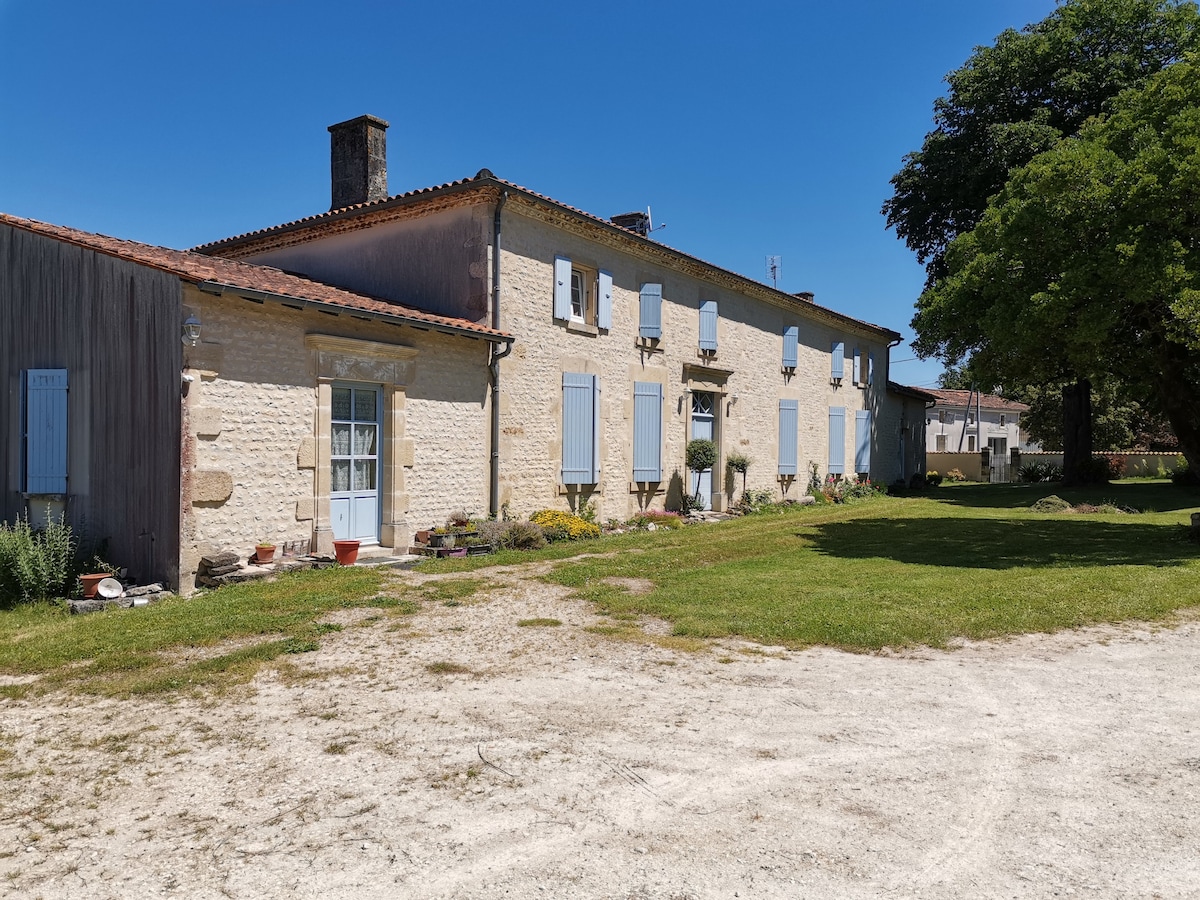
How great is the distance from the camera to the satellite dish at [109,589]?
715 centimetres

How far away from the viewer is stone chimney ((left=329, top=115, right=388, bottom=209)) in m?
13.4

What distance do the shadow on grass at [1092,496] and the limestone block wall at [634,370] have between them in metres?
4.19

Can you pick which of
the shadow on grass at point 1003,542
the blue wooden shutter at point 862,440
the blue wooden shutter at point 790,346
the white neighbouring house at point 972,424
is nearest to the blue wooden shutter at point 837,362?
the blue wooden shutter at point 862,440

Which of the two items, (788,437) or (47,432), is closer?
(47,432)

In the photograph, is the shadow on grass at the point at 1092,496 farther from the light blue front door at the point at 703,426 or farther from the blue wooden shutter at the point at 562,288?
the blue wooden shutter at the point at 562,288

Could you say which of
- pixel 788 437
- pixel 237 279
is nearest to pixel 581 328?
pixel 237 279

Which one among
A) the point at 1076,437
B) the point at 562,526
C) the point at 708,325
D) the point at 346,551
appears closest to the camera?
the point at 346,551

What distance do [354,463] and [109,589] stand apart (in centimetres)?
310

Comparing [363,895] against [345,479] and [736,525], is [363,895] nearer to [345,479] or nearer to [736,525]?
[345,479]

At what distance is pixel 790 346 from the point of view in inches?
734

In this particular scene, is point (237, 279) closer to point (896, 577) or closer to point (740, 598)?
point (740, 598)

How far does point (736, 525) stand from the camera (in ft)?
46.3

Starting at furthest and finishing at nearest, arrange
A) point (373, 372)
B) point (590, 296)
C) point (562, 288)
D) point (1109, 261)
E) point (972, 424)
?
point (972, 424) < point (590, 296) < point (562, 288) < point (373, 372) < point (1109, 261)

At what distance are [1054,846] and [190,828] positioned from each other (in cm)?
315
